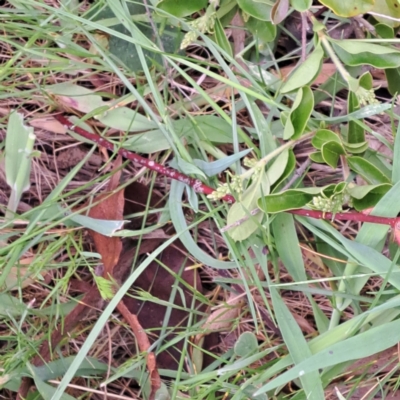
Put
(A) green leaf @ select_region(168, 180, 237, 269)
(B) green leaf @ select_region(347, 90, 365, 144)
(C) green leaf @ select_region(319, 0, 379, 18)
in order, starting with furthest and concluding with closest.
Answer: (A) green leaf @ select_region(168, 180, 237, 269)
(B) green leaf @ select_region(347, 90, 365, 144)
(C) green leaf @ select_region(319, 0, 379, 18)

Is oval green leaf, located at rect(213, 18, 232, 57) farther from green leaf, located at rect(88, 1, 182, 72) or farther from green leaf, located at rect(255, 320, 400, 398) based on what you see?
green leaf, located at rect(255, 320, 400, 398)

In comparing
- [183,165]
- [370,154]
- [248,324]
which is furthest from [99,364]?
[370,154]

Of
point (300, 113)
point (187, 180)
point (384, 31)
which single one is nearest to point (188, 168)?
point (187, 180)

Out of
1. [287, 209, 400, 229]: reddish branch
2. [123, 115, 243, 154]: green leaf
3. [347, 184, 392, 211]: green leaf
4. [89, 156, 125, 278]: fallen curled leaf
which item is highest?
[123, 115, 243, 154]: green leaf

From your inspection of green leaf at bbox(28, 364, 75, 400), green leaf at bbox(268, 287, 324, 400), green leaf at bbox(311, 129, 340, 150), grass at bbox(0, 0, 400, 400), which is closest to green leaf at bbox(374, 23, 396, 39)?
grass at bbox(0, 0, 400, 400)

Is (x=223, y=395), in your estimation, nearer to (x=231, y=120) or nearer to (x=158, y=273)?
(x=158, y=273)

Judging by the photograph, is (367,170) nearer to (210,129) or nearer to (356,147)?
(356,147)

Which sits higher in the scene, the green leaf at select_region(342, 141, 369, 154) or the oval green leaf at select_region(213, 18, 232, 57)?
the oval green leaf at select_region(213, 18, 232, 57)
